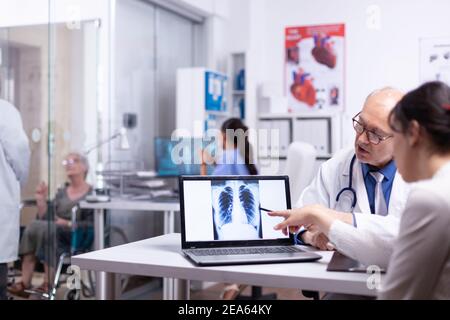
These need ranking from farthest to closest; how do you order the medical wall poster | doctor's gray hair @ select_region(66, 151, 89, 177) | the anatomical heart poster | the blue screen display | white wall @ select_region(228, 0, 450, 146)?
1. the anatomical heart poster
2. white wall @ select_region(228, 0, 450, 146)
3. the medical wall poster
4. the blue screen display
5. doctor's gray hair @ select_region(66, 151, 89, 177)

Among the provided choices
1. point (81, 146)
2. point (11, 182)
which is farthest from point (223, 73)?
point (11, 182)

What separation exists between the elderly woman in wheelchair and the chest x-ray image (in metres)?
1.78

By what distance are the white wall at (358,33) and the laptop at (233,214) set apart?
299 cm

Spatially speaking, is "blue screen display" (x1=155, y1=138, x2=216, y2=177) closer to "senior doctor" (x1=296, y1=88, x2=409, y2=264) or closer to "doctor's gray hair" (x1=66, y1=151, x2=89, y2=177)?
"doctor's gray hair" (x1=66, y1=151, x2=89, y2=177)

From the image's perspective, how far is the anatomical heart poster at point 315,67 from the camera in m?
4.96

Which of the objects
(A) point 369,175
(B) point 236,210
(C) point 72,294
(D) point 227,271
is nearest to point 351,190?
(A) point 369,175

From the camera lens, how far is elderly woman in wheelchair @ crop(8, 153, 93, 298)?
3.21 m

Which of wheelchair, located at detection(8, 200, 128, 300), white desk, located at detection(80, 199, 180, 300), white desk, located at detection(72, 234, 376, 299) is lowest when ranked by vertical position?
wheelchair, located at detection(8, 200, 128, 300)

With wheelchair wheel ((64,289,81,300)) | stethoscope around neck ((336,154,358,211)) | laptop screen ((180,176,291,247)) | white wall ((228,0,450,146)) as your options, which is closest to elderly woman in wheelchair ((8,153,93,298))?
wheelchair wheel ((64,289,81,300))

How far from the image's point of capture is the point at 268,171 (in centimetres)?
440

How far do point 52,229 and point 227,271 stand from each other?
2.06 m

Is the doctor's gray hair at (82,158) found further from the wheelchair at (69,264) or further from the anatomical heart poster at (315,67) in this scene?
the anatomical heart poster at (315,67)
